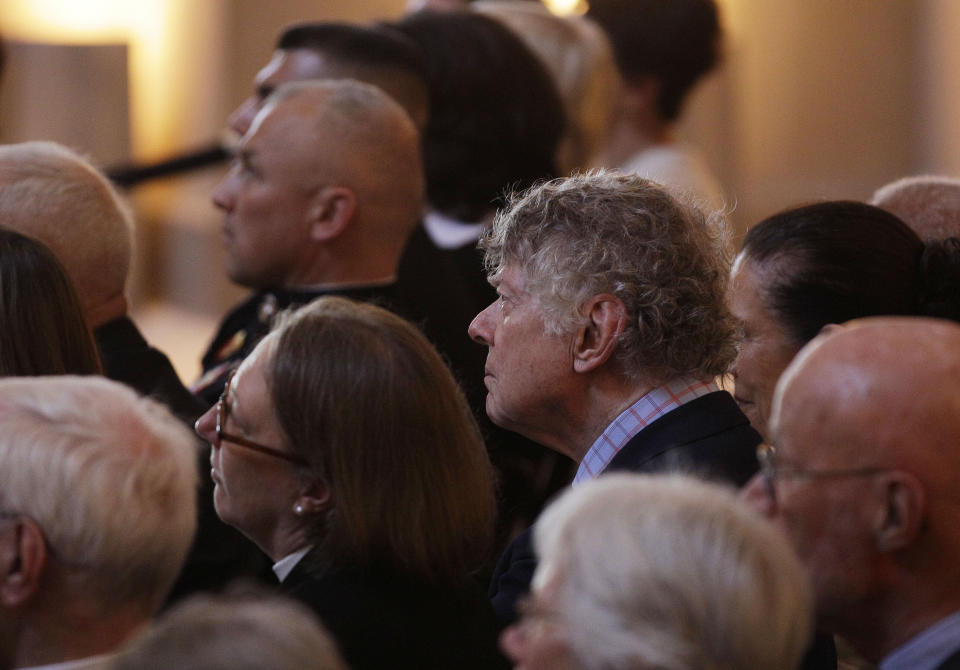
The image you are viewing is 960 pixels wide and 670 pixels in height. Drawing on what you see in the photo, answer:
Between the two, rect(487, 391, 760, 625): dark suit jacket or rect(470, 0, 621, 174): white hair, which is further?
rect(470, 0, 621, 174): white hair

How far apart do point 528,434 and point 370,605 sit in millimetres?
650

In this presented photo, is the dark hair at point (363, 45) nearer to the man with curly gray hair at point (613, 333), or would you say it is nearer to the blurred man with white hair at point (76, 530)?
the man with curly gray hair at point (613, 333)

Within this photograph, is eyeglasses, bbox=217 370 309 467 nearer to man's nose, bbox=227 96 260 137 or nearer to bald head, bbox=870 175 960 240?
bald head, bbox=870 175 960 240

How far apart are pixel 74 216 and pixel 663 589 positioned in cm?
212

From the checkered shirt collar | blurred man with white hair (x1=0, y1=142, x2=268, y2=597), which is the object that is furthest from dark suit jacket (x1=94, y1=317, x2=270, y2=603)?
the checkered shirt collar

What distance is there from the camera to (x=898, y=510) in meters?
1.80

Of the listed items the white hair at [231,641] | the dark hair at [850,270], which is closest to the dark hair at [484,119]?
the dark hair at [850,270]

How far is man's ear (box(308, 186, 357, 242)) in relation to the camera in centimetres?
365

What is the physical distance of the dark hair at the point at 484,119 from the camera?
4293 millimetres

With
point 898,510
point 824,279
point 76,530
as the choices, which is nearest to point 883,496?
→ point 898,510

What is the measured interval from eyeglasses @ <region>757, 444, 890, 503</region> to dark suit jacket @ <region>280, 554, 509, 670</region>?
1.90ft

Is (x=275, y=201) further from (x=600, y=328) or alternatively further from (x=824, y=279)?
(x=824, y=279)

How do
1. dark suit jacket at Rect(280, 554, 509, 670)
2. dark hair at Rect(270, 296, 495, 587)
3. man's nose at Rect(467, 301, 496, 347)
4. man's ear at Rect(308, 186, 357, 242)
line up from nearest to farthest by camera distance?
dark suit jacket at Rect(280, 554, 509, 670)
dark hair at Rect(270, 296, 495, 587)
man's nose at Rect(467, 301, 496, 347)
man's ear at Rect(308, 186, 357, 242)

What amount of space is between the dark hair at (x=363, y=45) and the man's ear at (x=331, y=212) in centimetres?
77
